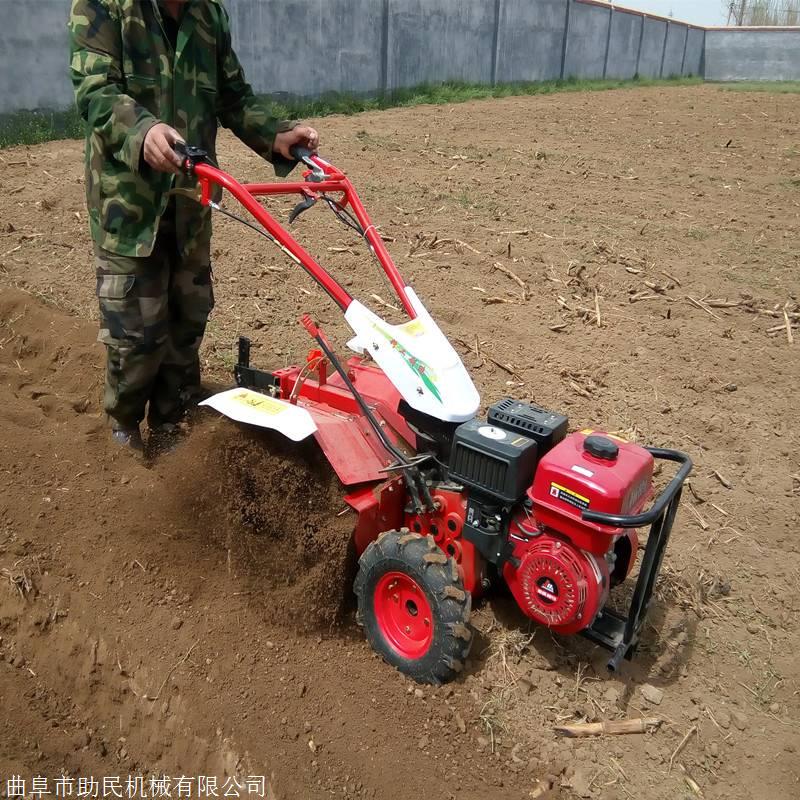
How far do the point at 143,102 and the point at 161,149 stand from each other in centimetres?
49

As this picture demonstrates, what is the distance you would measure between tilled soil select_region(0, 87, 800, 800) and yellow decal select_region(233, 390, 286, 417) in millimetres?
168

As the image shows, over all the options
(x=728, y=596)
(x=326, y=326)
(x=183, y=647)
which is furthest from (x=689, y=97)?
(x=183, y=647)

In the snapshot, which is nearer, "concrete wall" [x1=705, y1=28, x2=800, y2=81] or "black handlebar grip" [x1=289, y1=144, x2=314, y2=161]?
"black handlebar grip" [x1=289, y1=144, x2=314, y2=161]

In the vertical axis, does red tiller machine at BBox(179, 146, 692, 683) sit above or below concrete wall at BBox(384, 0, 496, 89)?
below

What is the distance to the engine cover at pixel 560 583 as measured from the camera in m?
2.53

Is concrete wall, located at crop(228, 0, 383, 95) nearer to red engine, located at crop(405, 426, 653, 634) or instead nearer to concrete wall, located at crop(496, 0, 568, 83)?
concrete wall, located at crop(496, 0, 568, 83)

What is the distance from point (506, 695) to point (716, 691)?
31.5 inches

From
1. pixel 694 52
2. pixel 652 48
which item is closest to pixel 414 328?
pixel 652 48

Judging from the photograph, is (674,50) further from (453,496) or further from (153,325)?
(453,496)

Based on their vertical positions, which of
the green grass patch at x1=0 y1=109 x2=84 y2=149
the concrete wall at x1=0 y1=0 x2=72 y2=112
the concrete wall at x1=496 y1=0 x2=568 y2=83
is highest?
the concrete wall at x1=496 y1=0 x2=568 y2=83

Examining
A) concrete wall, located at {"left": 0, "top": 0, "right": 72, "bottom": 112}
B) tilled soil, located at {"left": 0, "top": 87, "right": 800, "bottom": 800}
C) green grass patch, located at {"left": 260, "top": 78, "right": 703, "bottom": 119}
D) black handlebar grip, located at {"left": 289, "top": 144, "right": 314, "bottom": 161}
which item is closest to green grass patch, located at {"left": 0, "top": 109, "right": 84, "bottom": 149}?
concrete wall, located at {"left": 0, "top": 0, "right": 72, "bottom": 112}

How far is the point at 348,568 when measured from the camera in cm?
306

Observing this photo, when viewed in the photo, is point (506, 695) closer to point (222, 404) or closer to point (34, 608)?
point (222, 404)

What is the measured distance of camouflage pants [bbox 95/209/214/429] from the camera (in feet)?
11.0
